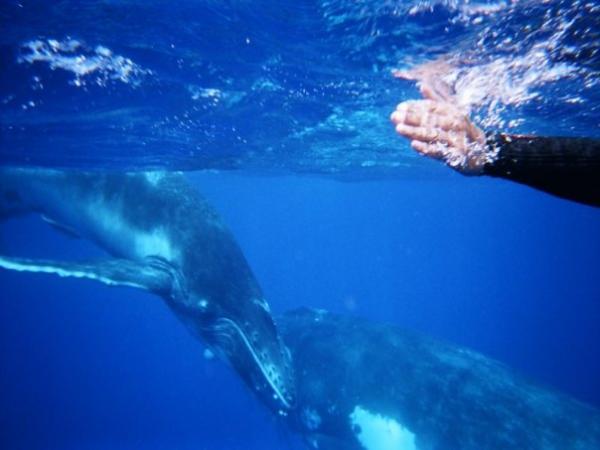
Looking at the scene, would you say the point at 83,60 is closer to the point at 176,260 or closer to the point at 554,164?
the point at 176,260

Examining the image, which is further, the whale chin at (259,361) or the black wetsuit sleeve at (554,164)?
the whale chin at (259,361)

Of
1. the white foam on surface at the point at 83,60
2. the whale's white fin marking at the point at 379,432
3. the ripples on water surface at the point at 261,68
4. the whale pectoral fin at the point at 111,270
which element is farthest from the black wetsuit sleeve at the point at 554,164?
the whale's white fin marking at the point at 379,432

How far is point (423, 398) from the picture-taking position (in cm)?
912

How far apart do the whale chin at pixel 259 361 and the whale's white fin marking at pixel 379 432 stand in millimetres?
1805

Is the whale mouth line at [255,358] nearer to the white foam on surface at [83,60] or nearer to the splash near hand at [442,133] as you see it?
the white foam on surface at [83,60]

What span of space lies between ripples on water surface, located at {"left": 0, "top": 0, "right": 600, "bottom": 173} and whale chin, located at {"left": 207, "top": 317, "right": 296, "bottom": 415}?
5046 mm

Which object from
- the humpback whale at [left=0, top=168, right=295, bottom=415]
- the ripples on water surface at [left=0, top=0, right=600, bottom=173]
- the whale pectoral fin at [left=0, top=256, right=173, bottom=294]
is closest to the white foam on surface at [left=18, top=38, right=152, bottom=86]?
the ripples on water surface at [left=0, top=0, right=600, bottom=173]

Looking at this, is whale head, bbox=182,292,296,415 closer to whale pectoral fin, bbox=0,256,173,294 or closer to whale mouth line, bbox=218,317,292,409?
whale mouth line, bbox=218,317,292,409

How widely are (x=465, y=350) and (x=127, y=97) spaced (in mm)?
10423

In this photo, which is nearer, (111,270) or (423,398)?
(111,270)

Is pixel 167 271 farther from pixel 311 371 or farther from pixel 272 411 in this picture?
pixel 311 371

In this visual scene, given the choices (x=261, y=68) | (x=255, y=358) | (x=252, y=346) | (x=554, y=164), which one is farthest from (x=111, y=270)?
(x=554, y=164)

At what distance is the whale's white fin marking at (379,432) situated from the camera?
8.80 metres

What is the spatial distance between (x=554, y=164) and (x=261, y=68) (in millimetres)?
6627
